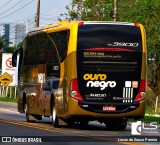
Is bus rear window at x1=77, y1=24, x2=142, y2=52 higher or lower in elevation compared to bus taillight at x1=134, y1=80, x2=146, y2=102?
higher

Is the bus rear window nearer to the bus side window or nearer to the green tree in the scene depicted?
the bus side window

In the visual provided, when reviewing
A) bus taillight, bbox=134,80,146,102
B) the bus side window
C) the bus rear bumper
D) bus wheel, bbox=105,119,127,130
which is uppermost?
the bus side window

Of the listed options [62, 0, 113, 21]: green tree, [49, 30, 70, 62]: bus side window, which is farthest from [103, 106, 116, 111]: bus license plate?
[62, 0, 113, 21]: green tree

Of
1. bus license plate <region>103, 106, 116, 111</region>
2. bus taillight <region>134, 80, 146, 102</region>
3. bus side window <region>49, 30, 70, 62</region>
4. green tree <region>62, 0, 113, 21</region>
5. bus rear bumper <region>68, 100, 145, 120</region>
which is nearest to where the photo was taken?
bus rear bumper <region>68, 100, 145, 120</region>

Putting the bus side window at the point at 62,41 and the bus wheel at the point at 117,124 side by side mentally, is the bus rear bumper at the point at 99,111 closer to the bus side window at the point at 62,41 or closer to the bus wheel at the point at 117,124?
the bus wheel at the point at 117,124

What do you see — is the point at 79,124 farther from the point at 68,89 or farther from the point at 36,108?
the point at 68,89

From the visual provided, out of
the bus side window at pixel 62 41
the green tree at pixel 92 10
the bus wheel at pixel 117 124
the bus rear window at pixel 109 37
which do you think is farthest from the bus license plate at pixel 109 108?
the green tree at pixel 92 10

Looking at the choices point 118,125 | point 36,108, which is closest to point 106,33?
point 118,125

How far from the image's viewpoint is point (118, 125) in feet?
97.5

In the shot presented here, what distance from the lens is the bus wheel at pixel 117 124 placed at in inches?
1164

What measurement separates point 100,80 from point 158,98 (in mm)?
23137

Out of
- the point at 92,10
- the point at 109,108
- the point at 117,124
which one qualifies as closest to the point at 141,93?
the point at 109,108

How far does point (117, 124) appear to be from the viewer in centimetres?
2977

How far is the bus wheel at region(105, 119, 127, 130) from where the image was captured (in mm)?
29569
